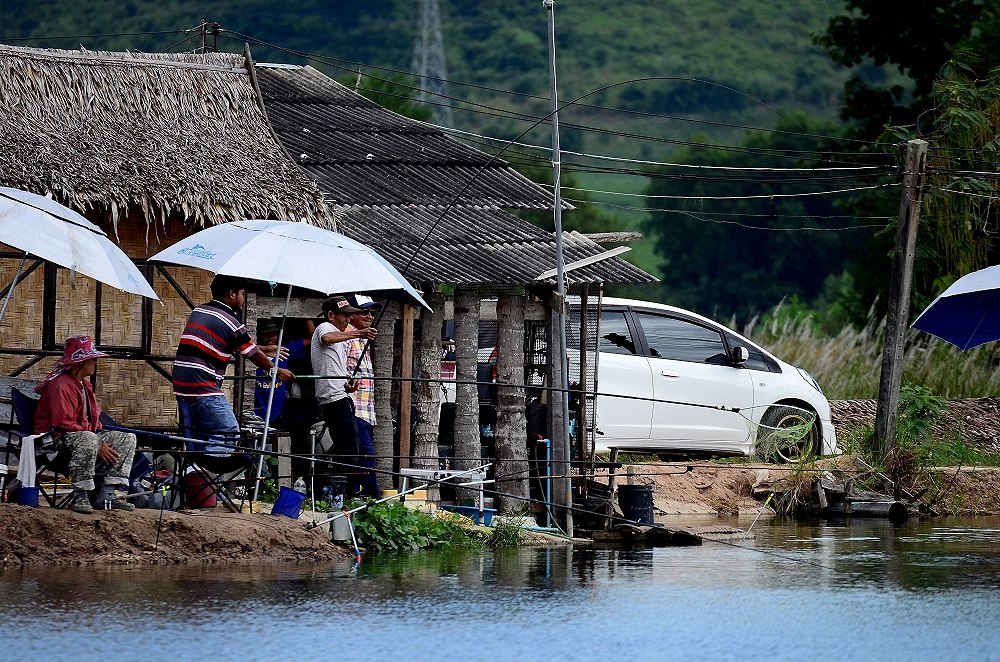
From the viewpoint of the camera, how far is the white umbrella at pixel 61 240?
11188 mm

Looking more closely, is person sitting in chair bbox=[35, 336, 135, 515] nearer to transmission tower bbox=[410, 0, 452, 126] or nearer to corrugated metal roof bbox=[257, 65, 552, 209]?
corrugated metal roof bbox=[257, 65, 552, 209]

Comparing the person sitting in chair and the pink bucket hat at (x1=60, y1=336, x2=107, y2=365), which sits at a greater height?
the pink bucket hat at (x1=60, y1=336, x2=107, y2=365)

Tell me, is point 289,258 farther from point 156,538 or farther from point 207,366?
point 156,538

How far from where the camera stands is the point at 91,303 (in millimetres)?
14672

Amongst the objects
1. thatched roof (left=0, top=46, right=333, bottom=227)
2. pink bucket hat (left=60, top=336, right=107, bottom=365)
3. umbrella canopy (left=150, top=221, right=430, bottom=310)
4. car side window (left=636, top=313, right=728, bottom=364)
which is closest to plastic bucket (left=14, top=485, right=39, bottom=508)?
pink bucket hat (left=60, top=336, right=107, bottom=365)

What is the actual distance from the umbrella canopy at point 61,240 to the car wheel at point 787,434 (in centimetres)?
849

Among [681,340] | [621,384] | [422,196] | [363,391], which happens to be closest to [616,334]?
[621,384]

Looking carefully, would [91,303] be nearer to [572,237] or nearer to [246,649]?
[572,237]

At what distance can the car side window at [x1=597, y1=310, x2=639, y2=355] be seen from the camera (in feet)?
58.9

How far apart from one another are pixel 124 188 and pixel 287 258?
276 centimetres

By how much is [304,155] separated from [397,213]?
1441 millimetres

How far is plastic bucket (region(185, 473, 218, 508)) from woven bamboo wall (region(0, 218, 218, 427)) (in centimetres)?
241

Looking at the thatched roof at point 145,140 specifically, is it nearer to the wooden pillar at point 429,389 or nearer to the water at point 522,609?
the wooden pillar at point 429,389

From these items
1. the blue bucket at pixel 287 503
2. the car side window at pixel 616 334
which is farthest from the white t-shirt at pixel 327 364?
the car side window at pixel 616 334
